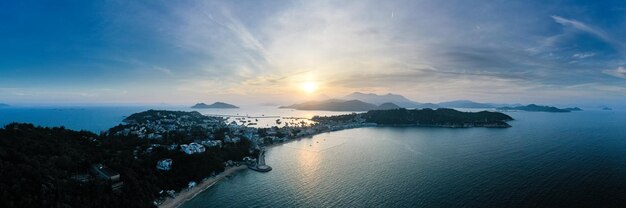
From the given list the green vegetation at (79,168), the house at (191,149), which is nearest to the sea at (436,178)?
the green vegetation at (79,168)

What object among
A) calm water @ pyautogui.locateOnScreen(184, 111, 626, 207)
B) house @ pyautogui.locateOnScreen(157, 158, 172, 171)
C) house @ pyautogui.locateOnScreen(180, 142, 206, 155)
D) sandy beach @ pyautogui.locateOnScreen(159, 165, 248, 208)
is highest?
house @ pyautogui.locateOnScreen(180, 142, 206, 155)

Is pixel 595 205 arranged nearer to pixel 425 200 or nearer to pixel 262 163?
pixel 425 200

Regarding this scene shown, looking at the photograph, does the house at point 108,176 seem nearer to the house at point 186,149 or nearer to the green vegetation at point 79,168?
the green vegetation at point 79,168

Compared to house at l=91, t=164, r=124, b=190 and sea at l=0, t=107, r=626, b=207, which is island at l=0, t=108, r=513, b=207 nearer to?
house at l=91, t=164, r=124, b=190

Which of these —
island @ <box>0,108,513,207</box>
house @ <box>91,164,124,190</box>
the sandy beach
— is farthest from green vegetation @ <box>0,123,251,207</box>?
the sandy beach

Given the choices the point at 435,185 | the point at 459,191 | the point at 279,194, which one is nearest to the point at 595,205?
the point at 459,191

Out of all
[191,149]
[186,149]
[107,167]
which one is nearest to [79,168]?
[107,167]
